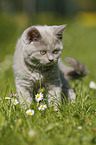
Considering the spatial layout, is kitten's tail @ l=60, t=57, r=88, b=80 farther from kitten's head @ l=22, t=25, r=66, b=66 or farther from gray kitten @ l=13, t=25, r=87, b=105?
kitten's head @ l=22, t=25, r=66, b=66

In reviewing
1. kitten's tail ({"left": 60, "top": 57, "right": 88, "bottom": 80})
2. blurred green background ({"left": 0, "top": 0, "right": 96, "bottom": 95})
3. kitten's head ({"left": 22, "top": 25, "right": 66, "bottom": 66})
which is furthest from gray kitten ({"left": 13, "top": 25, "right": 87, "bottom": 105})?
kitten's tail ({"left": 60, "top": 57, "right": 88, "bottom": 80})

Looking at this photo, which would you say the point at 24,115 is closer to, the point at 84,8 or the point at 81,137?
the point at 81,137

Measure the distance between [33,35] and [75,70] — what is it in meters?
0.99

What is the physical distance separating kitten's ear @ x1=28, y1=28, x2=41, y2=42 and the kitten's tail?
0.74 meters

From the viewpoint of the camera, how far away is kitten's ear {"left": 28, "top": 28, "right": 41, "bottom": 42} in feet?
6.60

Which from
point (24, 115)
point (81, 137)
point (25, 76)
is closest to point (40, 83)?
point (25, 76)

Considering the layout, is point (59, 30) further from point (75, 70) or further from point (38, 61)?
point (75, 70)

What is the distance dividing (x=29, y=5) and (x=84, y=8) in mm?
Answer: 14209

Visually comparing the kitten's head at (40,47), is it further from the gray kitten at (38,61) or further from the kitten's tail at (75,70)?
the kitten's tail at (75,70)

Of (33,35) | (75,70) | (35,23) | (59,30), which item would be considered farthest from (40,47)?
(35,23)

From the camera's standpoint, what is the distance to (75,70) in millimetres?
2818

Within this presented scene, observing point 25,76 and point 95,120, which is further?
point 25,76

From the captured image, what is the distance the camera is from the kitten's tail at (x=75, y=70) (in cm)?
270

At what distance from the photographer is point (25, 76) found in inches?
87.4
